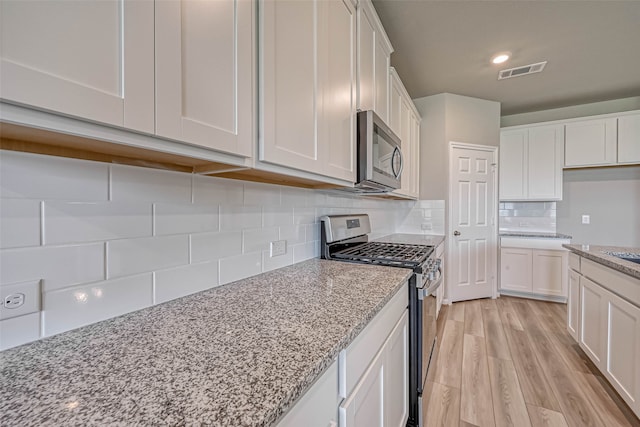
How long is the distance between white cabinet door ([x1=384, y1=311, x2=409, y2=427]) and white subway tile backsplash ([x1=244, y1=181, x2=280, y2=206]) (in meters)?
0.79

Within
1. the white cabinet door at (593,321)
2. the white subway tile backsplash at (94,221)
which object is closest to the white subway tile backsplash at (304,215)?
the white subway tile backsplash at (94,221)

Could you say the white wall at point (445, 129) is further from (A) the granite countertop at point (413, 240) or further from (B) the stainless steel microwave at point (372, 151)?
(B) the stainless steel microwave at point (372, 151)

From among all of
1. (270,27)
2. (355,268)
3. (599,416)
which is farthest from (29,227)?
(599,416)

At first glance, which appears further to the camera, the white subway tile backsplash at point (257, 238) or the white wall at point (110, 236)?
the white subway tile backsplash at point (257, 238)

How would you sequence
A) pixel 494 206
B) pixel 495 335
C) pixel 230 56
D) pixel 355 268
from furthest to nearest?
1. pixel 494 206
2. pixel 495 335
3. pixel 355 268
4. pixel 230 56

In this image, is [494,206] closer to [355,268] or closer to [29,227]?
[355,268]

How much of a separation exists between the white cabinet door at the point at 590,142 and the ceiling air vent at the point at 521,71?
126cm

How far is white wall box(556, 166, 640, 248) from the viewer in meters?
3.51

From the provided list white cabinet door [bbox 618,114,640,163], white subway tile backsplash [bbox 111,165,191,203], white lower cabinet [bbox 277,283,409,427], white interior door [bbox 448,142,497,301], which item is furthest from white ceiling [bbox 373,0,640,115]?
white lower cabinet [bbox 277,283,409,427]

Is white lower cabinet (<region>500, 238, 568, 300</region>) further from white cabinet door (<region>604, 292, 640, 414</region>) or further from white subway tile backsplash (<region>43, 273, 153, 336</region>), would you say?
white subway tile backsplash (<region>43, 273, 153, 336</region>)

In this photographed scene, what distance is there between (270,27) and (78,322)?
3.23ft

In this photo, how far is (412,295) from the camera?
58.2 inches

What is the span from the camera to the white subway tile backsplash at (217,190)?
0.99 meters

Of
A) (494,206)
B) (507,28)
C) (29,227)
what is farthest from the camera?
(494,206)
